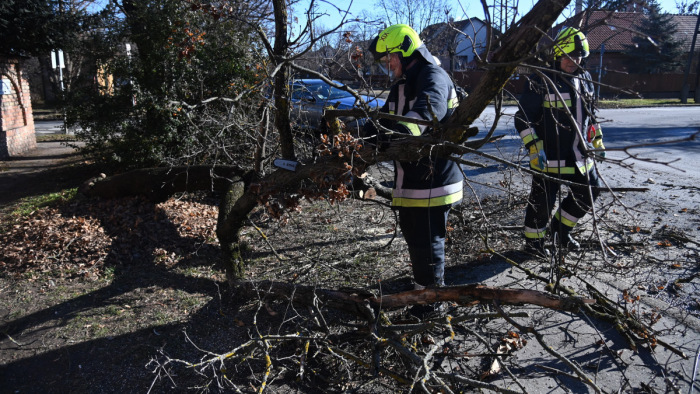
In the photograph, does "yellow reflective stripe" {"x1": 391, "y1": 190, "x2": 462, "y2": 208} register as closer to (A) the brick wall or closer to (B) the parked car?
(B) the parked car

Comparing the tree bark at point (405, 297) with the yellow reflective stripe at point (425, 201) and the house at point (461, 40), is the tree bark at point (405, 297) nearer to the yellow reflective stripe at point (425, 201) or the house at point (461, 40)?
the yellow reflective stripe at point (425, 201)

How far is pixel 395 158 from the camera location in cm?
304

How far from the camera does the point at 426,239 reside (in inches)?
129

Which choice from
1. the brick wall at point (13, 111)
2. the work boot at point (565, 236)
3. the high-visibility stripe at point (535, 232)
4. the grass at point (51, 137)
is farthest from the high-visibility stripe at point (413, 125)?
the grass at point (51, 137)

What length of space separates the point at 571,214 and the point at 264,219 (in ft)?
11.0

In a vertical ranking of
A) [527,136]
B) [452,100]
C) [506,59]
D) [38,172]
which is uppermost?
[506,59]

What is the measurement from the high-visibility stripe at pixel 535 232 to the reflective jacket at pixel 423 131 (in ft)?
3.98

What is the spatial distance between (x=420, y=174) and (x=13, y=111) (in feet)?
32.8

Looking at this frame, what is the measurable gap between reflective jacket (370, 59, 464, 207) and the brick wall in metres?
9.19

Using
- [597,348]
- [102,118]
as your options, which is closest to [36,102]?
[102,118]

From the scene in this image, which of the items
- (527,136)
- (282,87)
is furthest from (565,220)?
(282,87)

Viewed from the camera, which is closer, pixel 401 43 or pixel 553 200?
pixel 401 43

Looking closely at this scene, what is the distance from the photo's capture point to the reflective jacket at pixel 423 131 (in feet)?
10.1

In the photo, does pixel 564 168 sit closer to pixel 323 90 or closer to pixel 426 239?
pixel 426 239
